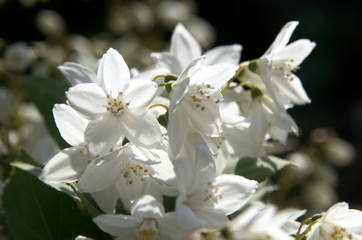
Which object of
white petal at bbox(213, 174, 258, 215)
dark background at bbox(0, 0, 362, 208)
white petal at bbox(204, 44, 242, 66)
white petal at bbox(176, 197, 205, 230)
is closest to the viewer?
white petal at bbox(176, 197, 205, 230)

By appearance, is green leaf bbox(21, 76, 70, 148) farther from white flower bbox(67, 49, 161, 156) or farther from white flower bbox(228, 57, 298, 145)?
white flower bbox(228, 57, 298, 145)

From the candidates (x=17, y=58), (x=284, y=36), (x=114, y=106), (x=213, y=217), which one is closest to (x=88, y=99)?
(x=114, y=106)

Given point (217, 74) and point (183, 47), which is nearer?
point (217, 74)

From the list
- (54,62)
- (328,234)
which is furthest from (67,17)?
(328,234)

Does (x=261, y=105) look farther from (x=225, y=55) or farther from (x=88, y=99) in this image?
(x=88, y=99)

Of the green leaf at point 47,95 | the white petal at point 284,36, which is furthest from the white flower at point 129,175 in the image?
the white petal at point 284,36

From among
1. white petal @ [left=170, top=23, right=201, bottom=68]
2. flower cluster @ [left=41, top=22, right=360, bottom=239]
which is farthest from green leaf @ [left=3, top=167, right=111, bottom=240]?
white petal @ [left=170, top=23, right=201, bottom=68]

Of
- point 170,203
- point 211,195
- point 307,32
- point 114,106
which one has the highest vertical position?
point 114,106
